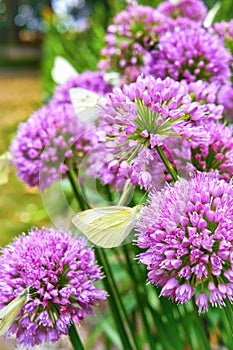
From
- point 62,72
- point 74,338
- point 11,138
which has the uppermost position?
point 11,138

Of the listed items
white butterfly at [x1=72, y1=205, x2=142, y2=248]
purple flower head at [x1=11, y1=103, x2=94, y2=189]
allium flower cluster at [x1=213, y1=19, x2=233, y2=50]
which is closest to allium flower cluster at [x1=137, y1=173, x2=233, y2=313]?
white butterfly at [x1=72, y1=205, x2=142, y2=248]

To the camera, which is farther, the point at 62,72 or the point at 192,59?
the point at 62,72

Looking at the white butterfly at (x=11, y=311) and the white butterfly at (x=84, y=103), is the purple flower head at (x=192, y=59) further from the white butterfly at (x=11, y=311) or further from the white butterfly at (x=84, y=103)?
the white butterfly at (x=11, y=311)

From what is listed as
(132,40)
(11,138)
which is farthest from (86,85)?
(11,138)

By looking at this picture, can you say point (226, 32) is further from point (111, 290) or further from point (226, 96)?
point (111, 290)

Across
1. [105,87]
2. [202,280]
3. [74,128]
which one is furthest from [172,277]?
[105,87]

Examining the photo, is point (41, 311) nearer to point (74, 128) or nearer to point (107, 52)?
point (74, 128)
